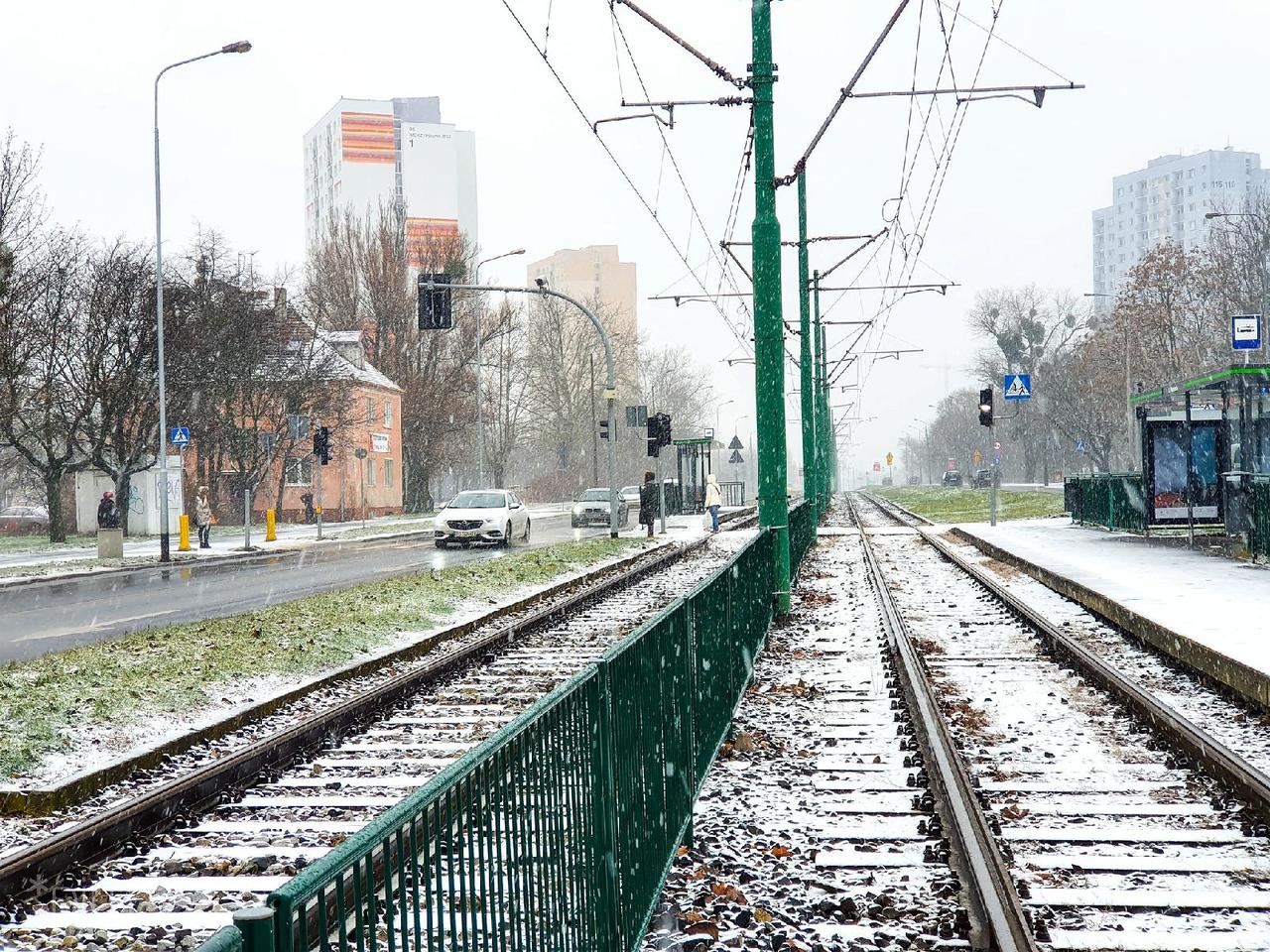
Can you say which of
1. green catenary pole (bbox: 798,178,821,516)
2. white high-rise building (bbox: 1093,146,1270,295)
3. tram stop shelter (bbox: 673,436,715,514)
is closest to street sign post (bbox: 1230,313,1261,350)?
green catenary pole (bbox: 798,178,821,516)

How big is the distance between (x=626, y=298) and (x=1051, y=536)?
490 ft

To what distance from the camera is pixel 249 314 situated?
1834 inches

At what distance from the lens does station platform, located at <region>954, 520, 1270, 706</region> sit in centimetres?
1081

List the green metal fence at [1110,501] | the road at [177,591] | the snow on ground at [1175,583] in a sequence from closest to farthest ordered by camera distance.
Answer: the snow on ground at [1175,583] < the road at [177,591] < the green metal fence at [1110,501]

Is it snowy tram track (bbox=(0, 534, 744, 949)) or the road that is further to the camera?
the road

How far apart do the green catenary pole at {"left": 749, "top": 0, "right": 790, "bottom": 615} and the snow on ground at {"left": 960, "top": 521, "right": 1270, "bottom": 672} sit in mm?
3863

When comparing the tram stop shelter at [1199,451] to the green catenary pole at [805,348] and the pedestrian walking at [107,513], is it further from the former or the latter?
the pedestrian walking at [107,513]

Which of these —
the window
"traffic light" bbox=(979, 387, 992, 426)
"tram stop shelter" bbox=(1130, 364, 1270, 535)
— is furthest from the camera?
the window

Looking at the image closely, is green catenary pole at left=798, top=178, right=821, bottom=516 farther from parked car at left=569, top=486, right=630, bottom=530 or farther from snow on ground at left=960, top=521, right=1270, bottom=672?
parked car at left=569, top=486, right=630, bottom=530

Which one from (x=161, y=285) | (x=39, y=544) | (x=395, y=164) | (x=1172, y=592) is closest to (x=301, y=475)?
(x=39, y=544)

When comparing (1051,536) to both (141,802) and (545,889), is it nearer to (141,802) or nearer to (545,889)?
(141,802)

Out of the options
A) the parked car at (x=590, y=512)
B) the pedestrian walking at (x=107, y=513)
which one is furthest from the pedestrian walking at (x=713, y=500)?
the pedestrian walking at (x=107, y=513)

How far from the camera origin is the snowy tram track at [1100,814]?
5.18 meters

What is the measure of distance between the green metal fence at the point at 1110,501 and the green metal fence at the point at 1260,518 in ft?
15.4
